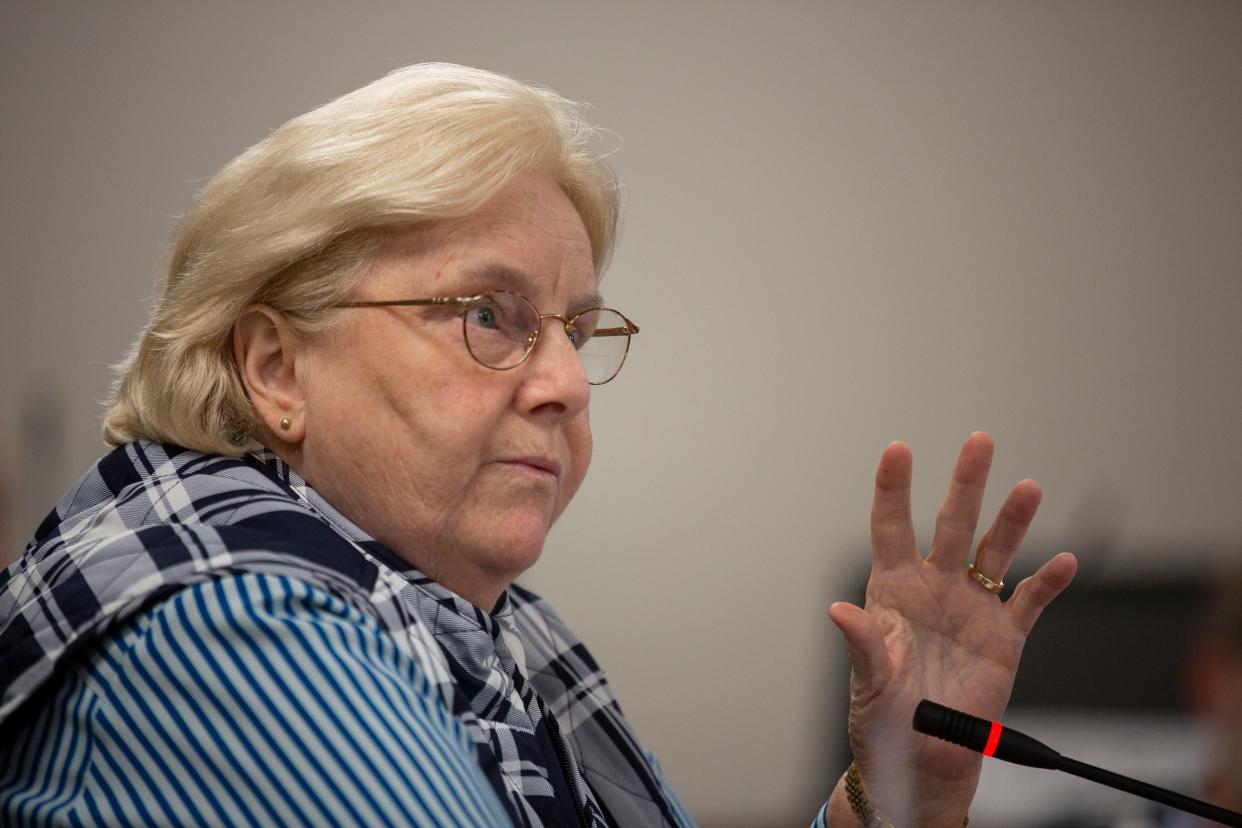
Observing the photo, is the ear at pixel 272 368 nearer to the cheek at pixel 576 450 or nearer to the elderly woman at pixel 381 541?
the elderly woman at pixel 381 541

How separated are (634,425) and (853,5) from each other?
1568mm

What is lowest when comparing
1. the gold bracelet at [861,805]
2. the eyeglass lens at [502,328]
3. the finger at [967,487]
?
the gold bracelet at [861,805]

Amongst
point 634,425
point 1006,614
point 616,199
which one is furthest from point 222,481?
point 634,425

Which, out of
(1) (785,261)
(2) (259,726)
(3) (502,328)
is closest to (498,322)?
(3) (502,328)

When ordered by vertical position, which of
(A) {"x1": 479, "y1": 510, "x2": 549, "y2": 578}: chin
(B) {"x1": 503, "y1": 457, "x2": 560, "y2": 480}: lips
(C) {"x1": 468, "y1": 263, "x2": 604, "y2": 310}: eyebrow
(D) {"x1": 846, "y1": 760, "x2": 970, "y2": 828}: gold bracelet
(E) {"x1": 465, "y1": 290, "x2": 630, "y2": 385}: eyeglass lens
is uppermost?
(C) {"x1": 468, "y1": 263, "x2": 604, "y2": 310}: eyebrow

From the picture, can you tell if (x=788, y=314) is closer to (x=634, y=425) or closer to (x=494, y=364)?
(x=634, y=425)

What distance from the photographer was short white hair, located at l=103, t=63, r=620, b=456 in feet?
3.59

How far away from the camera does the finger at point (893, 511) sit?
1.26 metres

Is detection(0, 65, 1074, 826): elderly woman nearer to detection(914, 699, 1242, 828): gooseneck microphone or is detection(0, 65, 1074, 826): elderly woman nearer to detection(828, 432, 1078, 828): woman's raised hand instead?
detection(828, 432, 1078, 828): woman's raised hand

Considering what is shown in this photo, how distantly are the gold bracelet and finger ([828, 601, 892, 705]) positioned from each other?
11cm

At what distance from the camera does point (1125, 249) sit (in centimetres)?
390

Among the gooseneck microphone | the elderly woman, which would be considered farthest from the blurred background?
the gooseneck microphone

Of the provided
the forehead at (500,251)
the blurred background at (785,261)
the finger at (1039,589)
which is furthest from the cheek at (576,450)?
the blurred background at (785,261)

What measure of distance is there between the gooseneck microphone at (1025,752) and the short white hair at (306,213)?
2.18 ft
